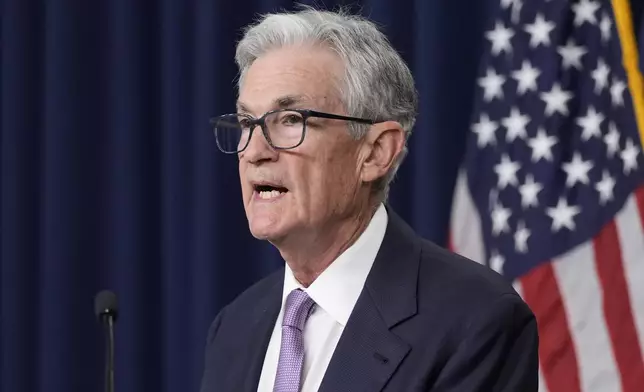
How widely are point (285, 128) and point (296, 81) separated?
0.28 feet

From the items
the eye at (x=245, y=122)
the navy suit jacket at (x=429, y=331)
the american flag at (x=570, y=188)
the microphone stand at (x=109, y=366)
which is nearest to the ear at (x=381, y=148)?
the navy suit jacket at (x=429, y=331)

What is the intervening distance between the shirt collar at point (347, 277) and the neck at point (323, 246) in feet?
0.04

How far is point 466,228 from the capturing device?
9.26 ft

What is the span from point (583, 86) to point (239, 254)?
4.05 ft

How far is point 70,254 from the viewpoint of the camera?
343cm

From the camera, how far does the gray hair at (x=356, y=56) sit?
5.96 ft

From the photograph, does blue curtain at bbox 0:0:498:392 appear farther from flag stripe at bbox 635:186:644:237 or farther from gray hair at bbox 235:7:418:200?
gray hair at bbox 235:7:418:200

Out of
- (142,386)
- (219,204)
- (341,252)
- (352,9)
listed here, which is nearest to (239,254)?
(219,204)

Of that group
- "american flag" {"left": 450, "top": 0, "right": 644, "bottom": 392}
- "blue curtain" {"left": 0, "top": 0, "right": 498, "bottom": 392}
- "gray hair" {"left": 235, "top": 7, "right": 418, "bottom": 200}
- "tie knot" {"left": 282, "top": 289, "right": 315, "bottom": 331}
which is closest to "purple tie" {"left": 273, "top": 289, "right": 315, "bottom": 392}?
"tie knot" {"left": 282, "top": 289, "right": 315, "bottom": 331}

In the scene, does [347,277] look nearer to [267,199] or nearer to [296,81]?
[267,199]

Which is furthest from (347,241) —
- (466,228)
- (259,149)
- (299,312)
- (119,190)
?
(119,190)

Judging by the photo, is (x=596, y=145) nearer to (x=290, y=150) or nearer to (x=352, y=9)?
(x=352, y=9)

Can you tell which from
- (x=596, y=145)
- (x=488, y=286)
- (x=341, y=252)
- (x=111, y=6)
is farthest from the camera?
(x=111, y=6)

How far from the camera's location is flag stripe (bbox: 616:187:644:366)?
2.60m
